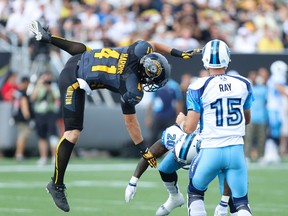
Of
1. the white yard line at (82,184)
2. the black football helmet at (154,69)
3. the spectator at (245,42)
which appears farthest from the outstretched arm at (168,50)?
the spectator at (245,42)

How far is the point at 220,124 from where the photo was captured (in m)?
8.41

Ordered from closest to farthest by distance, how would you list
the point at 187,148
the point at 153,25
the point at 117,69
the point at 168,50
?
the point at 187,148 < the point at 117,69 < the point at 168,50 < the point at 153,25

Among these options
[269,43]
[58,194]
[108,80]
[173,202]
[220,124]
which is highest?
[269,43]

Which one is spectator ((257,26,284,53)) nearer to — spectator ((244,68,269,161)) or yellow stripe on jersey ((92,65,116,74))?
spectator ((244,68,269,161))

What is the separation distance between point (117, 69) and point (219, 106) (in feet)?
6.00

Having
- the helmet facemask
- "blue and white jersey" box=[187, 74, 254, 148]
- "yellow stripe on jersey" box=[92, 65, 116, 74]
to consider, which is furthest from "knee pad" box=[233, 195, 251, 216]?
"yellow stripe on jersey" box=[92, 65, 116, 74]

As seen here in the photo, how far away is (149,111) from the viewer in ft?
65.2

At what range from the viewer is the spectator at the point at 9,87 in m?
19.8

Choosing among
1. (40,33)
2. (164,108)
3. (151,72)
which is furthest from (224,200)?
(164,108)

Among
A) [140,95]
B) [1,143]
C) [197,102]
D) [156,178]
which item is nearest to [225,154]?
[197,102]

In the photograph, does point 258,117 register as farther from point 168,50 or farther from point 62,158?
point 62,158

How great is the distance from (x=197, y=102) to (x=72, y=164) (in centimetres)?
1037

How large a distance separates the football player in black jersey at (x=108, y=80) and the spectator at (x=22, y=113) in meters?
8.67

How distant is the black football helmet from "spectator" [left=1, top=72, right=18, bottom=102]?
1021cm
